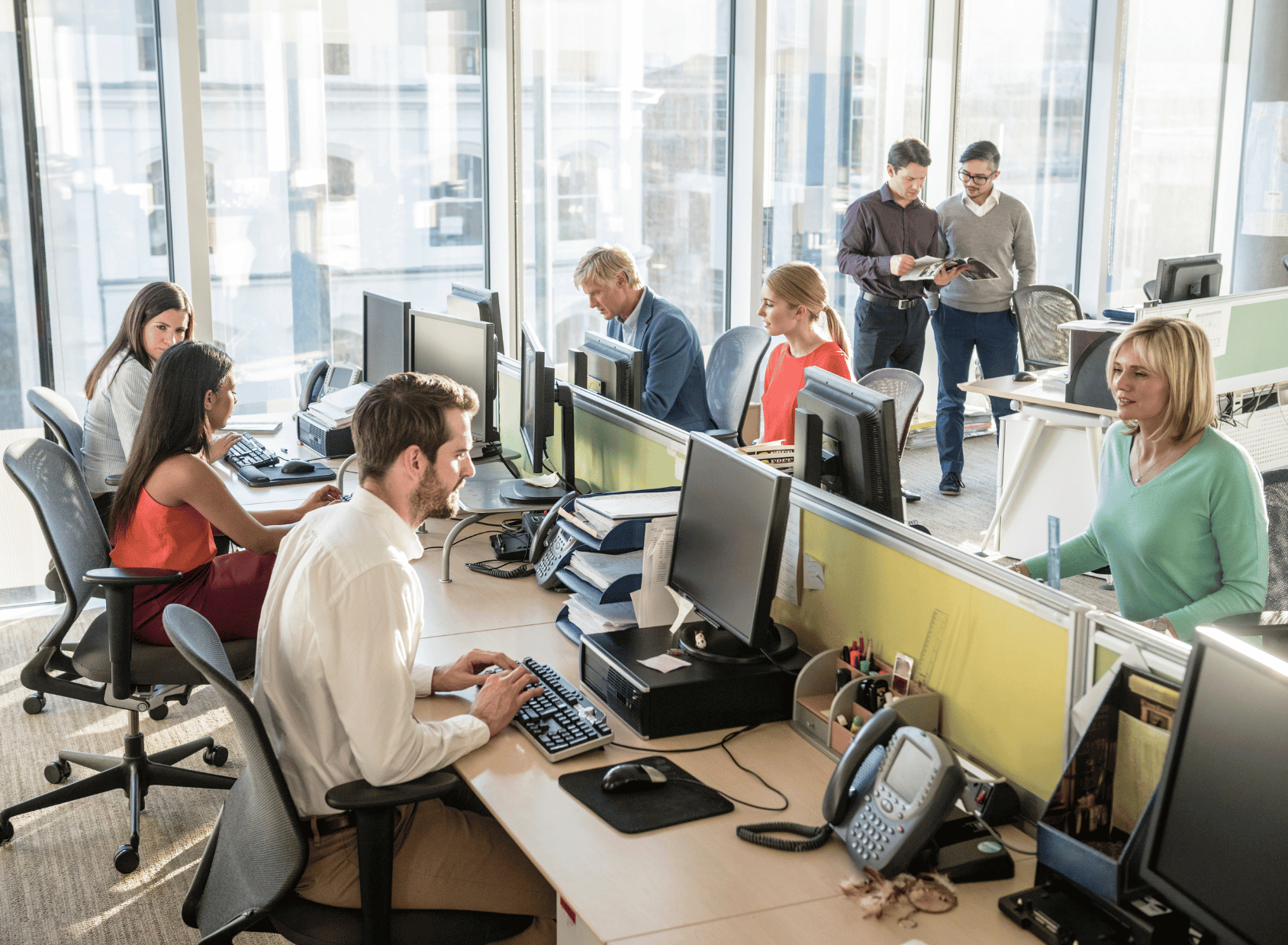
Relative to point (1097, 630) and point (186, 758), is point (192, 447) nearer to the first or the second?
point (186, 758)

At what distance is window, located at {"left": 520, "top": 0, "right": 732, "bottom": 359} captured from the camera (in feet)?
19.2

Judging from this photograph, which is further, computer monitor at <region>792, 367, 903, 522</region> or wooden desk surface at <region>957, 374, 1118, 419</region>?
wooden desk surface at <region>957, 374, 1118, 419</region>

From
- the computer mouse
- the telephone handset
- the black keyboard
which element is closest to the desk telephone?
the telephone handset

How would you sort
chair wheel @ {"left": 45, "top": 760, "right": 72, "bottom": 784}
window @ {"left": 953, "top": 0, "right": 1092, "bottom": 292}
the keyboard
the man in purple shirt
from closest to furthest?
1. the keyboard
2. chair wheel @ {"left": 45, "top": 760, "right": 72, "bottom": 784}
3. the man in purple shirt
4. window @ {"left": 953, "top": 0, "right": 1092, "bottom": 292}

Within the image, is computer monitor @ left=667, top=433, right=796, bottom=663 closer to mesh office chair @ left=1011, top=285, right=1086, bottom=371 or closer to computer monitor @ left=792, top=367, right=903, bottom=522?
computer monitor @ left=792, top=367, right=903, bottom=522

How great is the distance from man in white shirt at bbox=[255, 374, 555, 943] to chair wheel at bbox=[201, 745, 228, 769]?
5.26 feet

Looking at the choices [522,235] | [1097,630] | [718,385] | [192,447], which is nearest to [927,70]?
[522,235]

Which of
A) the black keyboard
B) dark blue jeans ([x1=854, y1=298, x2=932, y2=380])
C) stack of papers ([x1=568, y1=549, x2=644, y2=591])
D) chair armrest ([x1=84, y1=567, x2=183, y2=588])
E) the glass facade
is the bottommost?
chair armrest ([x1=84, y1=567, x2=183, y2=588])

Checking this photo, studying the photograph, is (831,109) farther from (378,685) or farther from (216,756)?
(378,685)

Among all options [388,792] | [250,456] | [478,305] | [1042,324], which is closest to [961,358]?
[1042,324]

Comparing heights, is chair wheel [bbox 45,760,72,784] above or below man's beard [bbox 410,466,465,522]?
below

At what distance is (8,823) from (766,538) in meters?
2.23

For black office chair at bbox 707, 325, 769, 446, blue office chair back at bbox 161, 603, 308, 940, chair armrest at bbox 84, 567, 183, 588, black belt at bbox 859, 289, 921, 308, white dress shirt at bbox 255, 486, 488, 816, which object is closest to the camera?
blue office chair back at bbox 161, 603, 308, 940

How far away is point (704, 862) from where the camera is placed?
171cm
